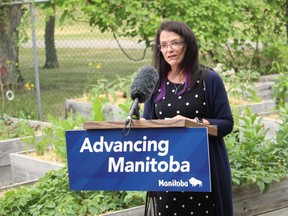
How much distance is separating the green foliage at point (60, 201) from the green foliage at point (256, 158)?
2.90 ft

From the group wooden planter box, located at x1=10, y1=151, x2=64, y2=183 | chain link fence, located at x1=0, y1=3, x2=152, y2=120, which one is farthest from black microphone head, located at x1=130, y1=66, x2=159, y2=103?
chain link fence, located at x1=0, y1=3, x2=152, y2=120

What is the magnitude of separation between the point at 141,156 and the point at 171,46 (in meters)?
0.74

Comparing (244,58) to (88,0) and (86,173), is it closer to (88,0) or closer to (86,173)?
(88,0)

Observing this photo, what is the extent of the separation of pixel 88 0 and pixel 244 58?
115 inches

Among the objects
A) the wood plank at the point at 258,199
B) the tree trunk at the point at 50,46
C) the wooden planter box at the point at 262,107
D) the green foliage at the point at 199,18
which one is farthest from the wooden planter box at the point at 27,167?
the tree trunk at the point at 50,46

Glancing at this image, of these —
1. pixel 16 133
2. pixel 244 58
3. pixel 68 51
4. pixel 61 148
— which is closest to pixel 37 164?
pixel 61 148

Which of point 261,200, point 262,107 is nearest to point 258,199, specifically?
point 261,200

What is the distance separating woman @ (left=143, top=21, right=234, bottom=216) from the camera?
455 centimetres

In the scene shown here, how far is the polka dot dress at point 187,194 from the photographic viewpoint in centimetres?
461

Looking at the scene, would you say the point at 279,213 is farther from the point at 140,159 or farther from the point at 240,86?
the point at 240,86

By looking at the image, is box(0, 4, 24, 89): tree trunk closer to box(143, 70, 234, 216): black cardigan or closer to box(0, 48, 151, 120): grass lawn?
box(0, 48, 151, 120): grass lawn

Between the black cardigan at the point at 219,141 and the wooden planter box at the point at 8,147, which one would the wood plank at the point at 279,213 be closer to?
the black cardigan at the point at 219,141

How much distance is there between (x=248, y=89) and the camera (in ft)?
33.6

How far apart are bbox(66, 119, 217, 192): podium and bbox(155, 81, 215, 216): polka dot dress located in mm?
408
